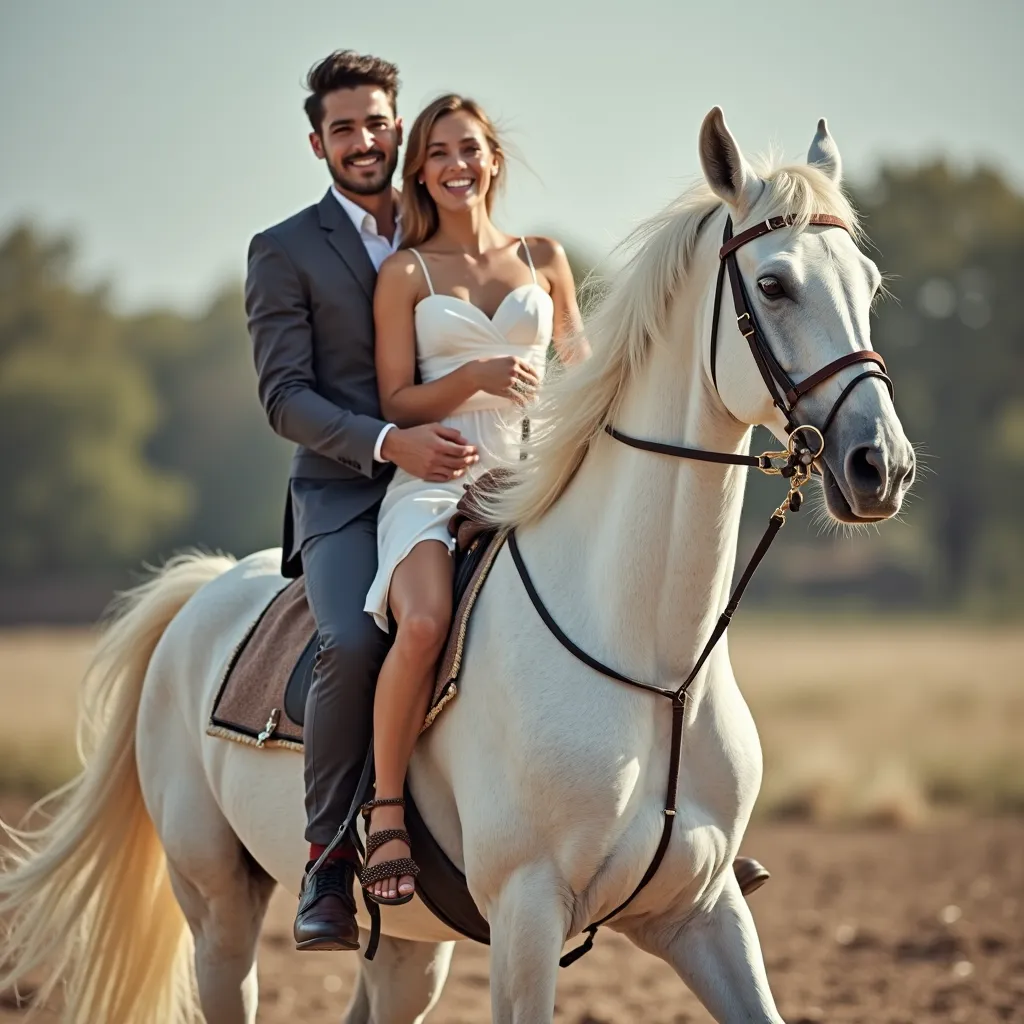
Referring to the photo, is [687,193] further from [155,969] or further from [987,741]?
[987,741]

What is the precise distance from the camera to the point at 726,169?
358 centimetres

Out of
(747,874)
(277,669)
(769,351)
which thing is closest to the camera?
(769,351)

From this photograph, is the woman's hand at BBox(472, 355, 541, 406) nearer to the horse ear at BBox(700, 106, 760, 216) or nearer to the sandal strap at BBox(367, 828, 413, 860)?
the horse ear at BBox(700, 106, 760, 216)

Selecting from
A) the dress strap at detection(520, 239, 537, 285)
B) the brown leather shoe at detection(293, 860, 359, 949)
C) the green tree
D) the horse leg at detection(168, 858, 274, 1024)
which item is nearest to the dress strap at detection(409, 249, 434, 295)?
the dress strap at detection(520, 239, 537, 285)

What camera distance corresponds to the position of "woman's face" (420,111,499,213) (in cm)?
454

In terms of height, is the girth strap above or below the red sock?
above

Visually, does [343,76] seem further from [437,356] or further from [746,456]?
[746,456]

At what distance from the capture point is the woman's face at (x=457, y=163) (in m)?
4.54

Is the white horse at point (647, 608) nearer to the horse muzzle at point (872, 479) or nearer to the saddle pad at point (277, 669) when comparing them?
the horse muzzle at point (872, 479)

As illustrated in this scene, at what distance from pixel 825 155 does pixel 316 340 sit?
5.63 ft

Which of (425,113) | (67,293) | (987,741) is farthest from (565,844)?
(67,293)

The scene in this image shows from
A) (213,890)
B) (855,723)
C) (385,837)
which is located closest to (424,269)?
(385,837)

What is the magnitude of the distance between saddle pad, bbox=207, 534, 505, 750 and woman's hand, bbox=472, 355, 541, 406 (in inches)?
17.4

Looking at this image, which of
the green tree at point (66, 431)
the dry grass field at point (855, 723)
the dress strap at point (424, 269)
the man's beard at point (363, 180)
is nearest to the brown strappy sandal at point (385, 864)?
the dress strap at point (424, 269)
